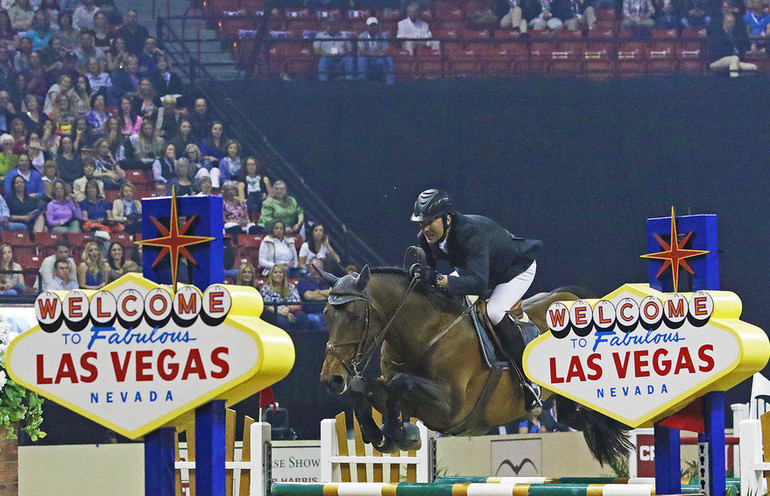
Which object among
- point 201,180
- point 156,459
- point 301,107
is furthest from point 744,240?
point 156,459

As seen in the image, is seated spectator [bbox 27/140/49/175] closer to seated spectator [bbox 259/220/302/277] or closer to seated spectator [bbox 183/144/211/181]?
seated spectator [bbox 183/144/211/181]

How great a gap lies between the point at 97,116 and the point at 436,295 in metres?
7.63

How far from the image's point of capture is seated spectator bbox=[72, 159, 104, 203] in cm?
1194

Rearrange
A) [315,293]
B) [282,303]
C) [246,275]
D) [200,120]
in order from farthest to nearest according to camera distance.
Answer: [200,120] → [315,293] → [246,275] → [282,303]

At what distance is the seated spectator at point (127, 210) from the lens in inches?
467

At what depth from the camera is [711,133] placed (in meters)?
12.6

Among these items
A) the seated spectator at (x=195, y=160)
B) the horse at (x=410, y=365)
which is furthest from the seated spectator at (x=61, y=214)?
the horse at (x=410, y=365)

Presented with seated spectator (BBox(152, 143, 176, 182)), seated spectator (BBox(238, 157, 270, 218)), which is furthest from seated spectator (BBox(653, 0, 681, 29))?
seated spectator (BBox(152, 143, 176, 182))

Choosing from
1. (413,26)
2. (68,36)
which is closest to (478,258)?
(413,26)

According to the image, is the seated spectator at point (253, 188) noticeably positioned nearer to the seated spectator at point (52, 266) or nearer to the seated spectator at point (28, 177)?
the seated spectator at point (52, 266)

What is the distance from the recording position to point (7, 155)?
1220 centimetres

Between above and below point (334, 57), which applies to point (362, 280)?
below

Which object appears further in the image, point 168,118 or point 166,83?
point 166,83

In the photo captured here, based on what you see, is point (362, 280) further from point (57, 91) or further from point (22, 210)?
point (57, 91)
